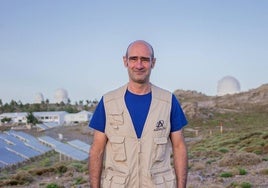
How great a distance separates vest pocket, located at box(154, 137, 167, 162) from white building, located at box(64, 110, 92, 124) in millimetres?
80749

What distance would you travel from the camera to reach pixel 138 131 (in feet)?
10.0

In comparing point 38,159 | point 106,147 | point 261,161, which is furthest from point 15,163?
point 106,147

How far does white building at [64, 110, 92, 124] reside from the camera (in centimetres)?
8450

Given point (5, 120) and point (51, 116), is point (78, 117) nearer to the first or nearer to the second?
point (51, 116)

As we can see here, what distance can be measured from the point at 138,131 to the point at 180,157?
431 mm

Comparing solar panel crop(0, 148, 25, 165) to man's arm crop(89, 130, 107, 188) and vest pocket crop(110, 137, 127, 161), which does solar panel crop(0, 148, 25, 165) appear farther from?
vest pocket crop(110, 137, 127, 161)

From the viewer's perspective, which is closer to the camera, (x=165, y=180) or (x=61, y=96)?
(x=165, y=180)

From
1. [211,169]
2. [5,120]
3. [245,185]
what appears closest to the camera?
[245,185]

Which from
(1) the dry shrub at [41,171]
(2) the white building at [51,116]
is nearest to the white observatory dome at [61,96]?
(2) the white building at [51,116]

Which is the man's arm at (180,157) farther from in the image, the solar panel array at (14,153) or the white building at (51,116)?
the white building at (51,116)

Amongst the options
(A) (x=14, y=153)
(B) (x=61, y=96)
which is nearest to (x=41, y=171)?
(A) (x=14, y=153)

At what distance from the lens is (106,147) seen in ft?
10.4

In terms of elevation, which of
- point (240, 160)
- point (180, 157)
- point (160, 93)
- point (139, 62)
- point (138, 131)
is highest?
point (139, 62)

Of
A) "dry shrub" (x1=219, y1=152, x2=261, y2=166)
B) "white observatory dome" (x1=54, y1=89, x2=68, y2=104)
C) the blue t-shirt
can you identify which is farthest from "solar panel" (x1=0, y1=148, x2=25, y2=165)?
"white observatory dome" (x1=54, y1=89, x2=68, y2=104)
